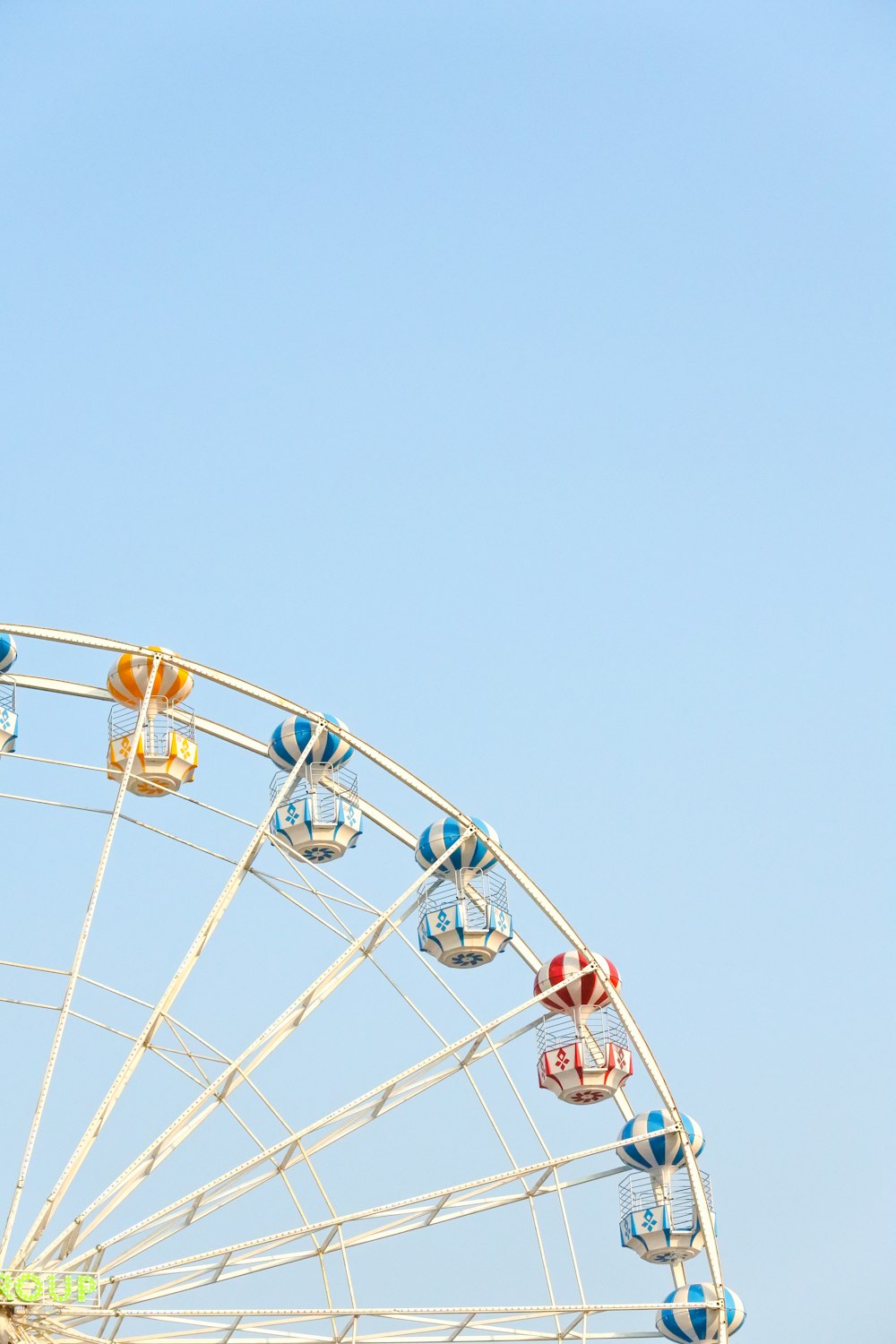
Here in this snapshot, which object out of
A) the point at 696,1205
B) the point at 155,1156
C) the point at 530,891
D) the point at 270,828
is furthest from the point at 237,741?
the point at 696,1205

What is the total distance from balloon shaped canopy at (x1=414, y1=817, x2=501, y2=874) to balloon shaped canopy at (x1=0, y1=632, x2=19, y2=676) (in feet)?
19.7

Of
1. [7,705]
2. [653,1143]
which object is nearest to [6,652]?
[7,705]

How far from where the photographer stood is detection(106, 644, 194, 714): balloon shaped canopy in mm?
27156

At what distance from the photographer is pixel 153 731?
27422mm

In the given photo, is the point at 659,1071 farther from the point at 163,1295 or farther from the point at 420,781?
the point at 163,1295

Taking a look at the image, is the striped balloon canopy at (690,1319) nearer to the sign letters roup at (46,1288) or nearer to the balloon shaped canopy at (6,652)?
the sign letters roup at (46,1288)

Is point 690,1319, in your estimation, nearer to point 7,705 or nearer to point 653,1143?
point 653,1143

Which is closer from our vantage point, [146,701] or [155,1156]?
[155,1156]

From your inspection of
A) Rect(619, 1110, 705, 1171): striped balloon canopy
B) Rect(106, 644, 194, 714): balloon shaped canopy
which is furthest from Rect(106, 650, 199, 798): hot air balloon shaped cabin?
Rect(619, 1110, 705, 1171): striped balloon canopy

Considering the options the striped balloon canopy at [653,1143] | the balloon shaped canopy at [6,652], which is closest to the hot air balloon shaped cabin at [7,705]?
the balloon shaped canopy at [6,652]

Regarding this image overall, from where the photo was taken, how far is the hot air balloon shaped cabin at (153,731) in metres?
27.2

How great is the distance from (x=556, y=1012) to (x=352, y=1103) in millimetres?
3935

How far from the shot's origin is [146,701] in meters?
27.1

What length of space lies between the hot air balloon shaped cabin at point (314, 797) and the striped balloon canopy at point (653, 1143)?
5.28 meters
